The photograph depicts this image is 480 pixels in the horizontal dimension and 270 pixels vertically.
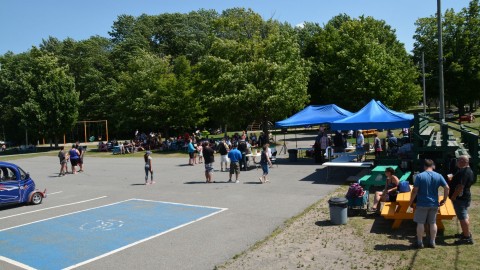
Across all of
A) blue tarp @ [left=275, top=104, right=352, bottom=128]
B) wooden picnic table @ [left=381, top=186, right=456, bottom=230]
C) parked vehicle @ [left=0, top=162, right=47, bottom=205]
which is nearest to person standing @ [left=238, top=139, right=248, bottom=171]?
blue tarp @ [left=275, top=104, right=352, bottom=128]

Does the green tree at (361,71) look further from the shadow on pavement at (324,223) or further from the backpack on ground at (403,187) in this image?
the shadow on pavement at (324,223)

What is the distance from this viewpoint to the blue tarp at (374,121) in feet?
57.5

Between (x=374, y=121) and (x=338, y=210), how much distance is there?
8.75 metres

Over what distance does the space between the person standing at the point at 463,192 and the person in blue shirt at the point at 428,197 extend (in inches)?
16.1

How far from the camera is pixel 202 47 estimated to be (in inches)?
2233

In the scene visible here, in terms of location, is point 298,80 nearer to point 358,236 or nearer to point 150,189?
point 150,189

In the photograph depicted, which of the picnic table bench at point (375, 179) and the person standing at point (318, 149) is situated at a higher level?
the person standing at point (318, 149)

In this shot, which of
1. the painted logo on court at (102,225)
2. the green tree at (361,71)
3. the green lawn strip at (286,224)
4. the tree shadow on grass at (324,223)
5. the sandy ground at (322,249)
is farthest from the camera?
the green tree at (361,71)

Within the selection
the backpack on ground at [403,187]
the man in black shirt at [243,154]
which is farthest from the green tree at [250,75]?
the backpack on ground at [403,187]

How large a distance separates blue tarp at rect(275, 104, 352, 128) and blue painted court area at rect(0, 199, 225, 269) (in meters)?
11.2

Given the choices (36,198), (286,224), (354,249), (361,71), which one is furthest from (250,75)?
(354,249)

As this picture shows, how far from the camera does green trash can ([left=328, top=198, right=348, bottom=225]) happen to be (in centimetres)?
1002

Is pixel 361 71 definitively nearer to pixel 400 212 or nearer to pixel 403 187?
pixel 403 187

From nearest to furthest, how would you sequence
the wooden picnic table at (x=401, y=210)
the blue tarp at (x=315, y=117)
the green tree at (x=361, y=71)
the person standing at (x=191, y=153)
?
1. the wooden picnic table at (x=401, y=210)
2. the blue tarp at (x=315, y=117)
3. the person standing at (x=191, y=153)
4. the green tree at (x=361, y=71)
